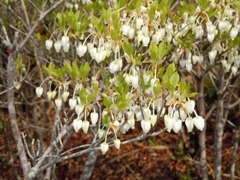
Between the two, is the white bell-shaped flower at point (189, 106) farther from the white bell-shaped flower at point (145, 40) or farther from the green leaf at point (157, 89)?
the white bell-shaped flower at point (145, 40)

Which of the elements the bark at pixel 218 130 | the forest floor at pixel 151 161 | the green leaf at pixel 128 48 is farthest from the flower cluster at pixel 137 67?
the forest floor at pixel 151 161

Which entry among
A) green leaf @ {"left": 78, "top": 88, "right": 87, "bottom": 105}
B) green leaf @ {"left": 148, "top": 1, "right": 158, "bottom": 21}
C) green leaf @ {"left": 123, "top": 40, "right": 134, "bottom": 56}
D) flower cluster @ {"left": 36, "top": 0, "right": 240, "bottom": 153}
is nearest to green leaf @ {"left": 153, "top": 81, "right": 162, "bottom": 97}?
flower cluster @ {"left": 36, "top": 0, "right": 240, "bottom": 153}

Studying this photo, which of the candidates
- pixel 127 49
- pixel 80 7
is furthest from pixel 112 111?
pixel 80 7

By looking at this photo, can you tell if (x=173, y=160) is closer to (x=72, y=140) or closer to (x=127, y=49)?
(x=72, y=140)

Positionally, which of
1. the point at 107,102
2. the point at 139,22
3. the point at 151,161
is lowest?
the point at 151,161

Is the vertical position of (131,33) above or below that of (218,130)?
above

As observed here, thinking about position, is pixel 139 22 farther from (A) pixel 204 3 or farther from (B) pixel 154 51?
(A) pixel 204 3

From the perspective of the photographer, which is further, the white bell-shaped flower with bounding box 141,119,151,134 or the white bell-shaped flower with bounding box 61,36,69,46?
the white bell-shaped flower with bounding box 61,36,69,46

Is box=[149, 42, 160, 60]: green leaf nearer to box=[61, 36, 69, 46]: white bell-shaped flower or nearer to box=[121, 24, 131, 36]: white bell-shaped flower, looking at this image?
box=[121, 24, 131, 36]: white bell-shaped flower

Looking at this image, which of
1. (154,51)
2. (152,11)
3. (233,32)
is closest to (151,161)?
(233,32)

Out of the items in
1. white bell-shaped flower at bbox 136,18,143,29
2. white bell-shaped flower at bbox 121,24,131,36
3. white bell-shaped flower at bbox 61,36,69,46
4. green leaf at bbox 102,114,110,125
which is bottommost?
green leaf at bbox 102,114,110,125
